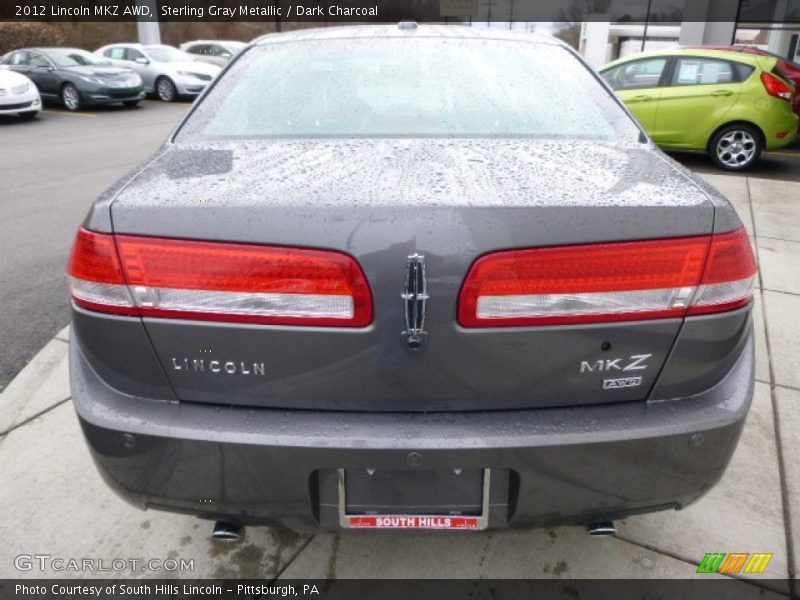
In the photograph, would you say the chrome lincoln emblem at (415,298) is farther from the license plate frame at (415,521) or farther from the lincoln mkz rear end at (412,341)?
the license plate frame at (415,521)

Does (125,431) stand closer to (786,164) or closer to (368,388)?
(368,388)

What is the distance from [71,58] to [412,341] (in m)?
17.7

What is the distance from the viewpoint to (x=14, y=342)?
139 inches

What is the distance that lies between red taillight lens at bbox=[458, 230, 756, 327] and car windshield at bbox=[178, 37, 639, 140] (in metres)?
0.71

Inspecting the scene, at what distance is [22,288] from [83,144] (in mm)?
7286

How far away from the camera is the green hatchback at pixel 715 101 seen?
7.93m

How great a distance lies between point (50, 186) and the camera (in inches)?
288

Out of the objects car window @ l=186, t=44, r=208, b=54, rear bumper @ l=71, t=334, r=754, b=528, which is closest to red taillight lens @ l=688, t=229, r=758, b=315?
rear bumper @ l=71, t=334, r=754, b=528

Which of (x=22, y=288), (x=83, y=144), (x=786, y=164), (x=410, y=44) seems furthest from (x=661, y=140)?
(x=83, y=144)

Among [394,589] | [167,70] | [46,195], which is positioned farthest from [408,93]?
[167,70]

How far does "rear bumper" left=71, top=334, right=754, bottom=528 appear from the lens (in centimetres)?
144

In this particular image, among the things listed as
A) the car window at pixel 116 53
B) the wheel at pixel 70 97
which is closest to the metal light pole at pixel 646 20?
the car window at pixel 116 53

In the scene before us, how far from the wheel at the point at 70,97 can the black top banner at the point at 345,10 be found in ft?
31.8

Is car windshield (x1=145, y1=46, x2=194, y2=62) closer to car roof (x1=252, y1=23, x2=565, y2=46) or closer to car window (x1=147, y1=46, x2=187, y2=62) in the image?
car window (x1=147, y1=46, x2=187, y2=62)
